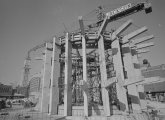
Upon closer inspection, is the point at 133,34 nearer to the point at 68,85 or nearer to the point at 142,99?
the point at 142,99

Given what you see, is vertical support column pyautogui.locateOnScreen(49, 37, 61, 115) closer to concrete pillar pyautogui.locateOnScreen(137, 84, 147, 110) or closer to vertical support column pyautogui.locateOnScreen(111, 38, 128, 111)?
vertical support column pyautogui.locateOnScreen(111, 38, 128, 111)

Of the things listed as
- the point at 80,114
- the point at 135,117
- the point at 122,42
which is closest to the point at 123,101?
the point at 135,117

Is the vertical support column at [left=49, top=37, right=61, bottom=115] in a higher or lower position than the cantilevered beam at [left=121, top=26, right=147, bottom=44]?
lower

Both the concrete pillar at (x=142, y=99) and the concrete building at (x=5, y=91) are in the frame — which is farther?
the concrete building at (x=5, y=91)

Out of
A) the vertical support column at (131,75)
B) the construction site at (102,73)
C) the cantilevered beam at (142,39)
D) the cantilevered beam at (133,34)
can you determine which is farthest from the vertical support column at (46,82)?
the cantilevered beam at (142,39)

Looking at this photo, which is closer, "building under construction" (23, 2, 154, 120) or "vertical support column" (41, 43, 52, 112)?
"building under construction" (23, 2, 154, 120)

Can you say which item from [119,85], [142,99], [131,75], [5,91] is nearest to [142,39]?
[131,75]

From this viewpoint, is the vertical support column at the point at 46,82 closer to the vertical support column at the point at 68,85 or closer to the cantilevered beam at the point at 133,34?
the vertical support column at the point at 68,85

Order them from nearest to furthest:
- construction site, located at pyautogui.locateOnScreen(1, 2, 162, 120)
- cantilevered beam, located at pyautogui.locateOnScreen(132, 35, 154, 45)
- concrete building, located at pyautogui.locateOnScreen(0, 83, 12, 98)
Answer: construction site, located at pyautogui.locateOnScreen(1, 2, 162, 120) < cantilevered beam, located at pyautogui.locateOnScreen(132, 35, 154, 45) < concrete building, located at pyautogui.locateOnScreen(0, 83, 12, 98)

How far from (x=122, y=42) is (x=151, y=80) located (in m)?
12.6

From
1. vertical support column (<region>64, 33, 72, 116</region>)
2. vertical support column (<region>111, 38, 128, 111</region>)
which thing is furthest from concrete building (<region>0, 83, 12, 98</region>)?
vertical support column (<region>111, 38, 128, 111</region>)

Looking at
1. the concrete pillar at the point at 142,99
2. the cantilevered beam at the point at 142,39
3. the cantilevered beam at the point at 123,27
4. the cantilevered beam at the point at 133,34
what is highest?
the cantilevered beam at the point at 123,27

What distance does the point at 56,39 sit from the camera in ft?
92.7

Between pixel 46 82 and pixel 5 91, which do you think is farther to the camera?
pixel 5 91
